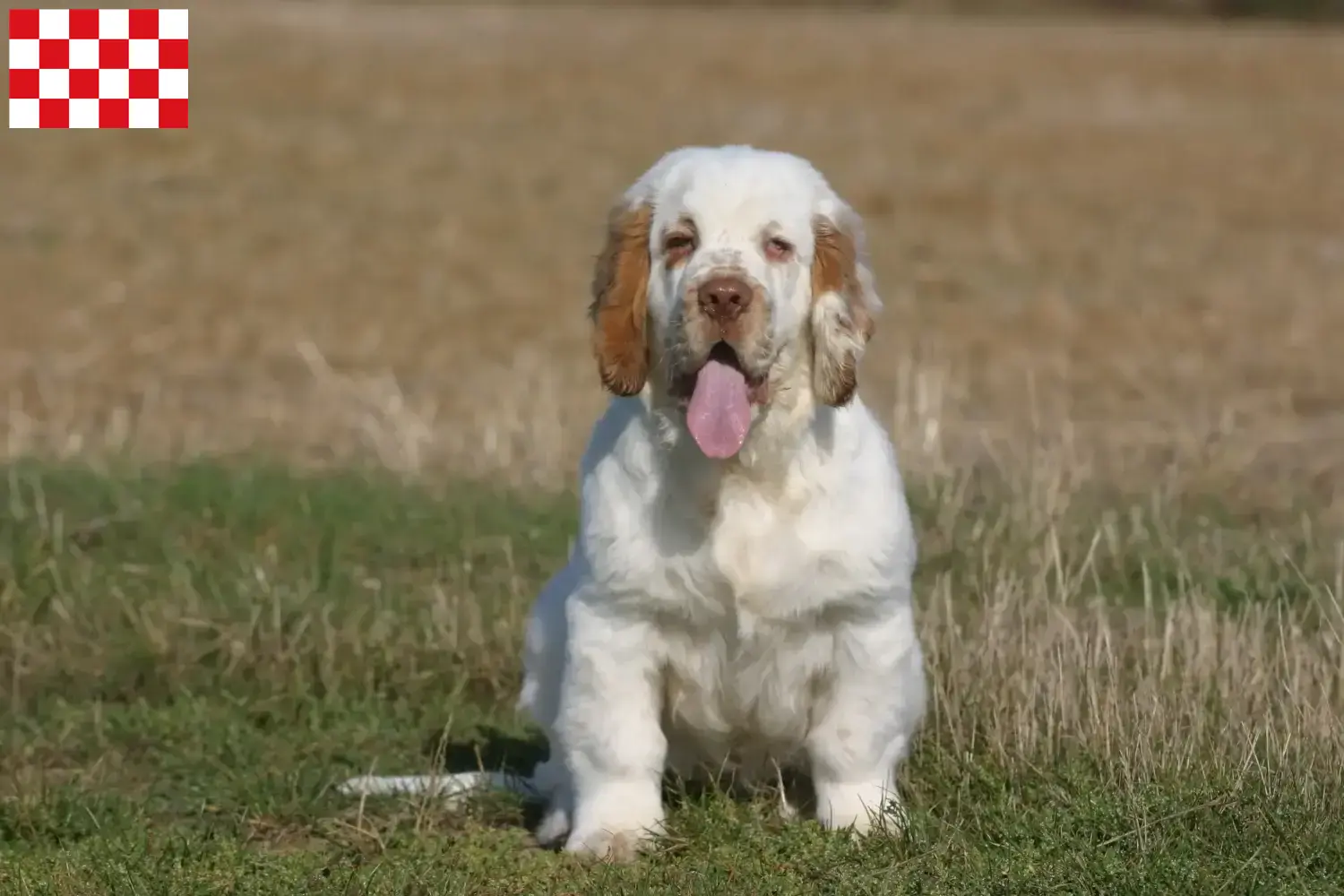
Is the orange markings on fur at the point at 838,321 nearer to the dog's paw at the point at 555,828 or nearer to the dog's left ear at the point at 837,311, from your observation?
the dog's left ear at the point at 837,311

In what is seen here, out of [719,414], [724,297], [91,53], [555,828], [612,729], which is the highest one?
[724,297]

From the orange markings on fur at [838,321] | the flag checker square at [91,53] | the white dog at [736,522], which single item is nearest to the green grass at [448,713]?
the white dog at [736,522]

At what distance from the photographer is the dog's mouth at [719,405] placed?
4.96 meters

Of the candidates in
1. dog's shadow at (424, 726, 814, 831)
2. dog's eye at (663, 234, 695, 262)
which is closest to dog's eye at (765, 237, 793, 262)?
dog's eye at (663, 234, 695, 262)

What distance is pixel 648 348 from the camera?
5117 mm

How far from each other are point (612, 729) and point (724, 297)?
1.19 meters

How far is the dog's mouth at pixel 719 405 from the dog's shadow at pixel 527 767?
1.02 meters

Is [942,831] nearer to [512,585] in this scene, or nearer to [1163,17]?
[512,585]

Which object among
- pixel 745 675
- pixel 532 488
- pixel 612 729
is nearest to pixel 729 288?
pixel 745 675

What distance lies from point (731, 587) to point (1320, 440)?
724 centimetres

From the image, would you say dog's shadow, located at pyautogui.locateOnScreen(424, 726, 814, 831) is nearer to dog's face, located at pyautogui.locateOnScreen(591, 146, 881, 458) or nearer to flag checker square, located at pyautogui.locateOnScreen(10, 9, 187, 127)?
dog's face, located at pyautogui.locateOnScreen(591, 146, 881, 458)

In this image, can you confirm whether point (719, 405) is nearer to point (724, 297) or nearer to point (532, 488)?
point (724, 297)

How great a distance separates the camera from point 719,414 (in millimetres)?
4969

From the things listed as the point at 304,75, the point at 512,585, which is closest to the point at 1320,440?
the point at 512,585
